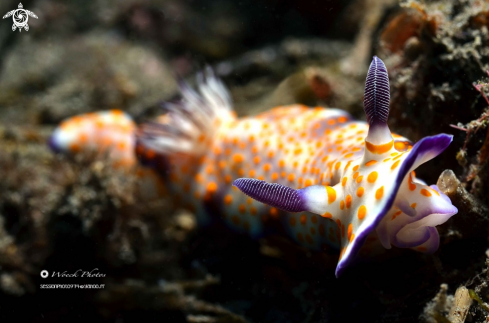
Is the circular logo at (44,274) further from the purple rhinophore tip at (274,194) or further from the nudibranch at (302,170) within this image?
the purple rhinophore tip at (274,194)

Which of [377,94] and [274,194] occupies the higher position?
[377,94]

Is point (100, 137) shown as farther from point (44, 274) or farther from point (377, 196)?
point (377, 196)

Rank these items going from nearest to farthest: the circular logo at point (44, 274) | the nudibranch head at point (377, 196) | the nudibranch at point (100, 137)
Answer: the nudibranch head at point (377, 196)
the circular logo at point (44, 274)
the nudibranch at point (100, 137)

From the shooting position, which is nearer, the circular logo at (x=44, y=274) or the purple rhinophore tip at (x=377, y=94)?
the purple rhinophore tip at (x=377, y=94)

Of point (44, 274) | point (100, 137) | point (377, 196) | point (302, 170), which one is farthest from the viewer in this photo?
point (100, 137)

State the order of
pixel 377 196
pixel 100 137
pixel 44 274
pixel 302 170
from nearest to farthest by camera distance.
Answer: pixel 377 196 → pixel 302 170 → pixel 44 274 → pixel 100 137

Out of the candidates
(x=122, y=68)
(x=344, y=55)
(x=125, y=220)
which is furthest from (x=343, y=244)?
(x=122, y=68)

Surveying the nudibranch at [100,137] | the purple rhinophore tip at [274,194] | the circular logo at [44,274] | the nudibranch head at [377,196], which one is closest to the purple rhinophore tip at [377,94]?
the nudibranch head at [377,196]

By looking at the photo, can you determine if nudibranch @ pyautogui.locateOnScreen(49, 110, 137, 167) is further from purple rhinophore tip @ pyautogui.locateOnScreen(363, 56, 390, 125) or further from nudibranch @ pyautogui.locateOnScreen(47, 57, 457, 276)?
purple rhinophore tip @ pyautogui.locateOnScreen(363, 56, 390, 125)

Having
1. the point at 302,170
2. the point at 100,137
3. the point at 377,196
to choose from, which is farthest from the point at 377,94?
the point at 100,137
